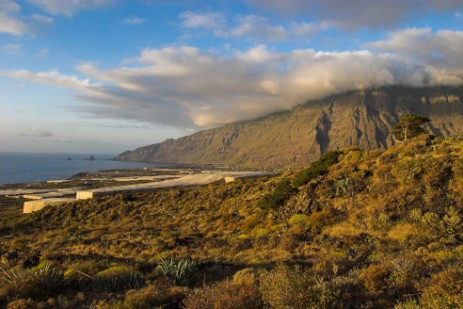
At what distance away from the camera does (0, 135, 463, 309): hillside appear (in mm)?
6789

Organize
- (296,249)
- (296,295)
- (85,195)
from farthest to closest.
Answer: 1. (85,195)
2. (296,249)
3. (296,295)

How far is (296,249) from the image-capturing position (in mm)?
14102

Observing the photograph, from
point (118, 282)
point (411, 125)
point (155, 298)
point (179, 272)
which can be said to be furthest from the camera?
point (411, 125)

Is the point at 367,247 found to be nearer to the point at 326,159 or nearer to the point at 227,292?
the point at 227,292

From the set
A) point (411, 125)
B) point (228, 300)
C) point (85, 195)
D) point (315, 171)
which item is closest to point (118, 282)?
point (228, 300)

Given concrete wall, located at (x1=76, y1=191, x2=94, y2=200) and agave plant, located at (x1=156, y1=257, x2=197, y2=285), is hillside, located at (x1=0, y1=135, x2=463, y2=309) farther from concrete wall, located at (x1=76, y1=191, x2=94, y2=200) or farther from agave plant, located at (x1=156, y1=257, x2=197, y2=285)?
concrete wall, located at (x1=76, y1=191, x2=94, y2=200)

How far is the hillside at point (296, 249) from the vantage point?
6.79 m

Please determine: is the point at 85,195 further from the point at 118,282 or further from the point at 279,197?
the point at 118,282

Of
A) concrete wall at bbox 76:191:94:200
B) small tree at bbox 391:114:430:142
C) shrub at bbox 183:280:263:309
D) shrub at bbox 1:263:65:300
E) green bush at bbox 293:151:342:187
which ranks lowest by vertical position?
Answer: concrete wall at bbox 76:191:94:200

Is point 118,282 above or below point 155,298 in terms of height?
below

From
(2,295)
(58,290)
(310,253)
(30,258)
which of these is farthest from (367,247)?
(30,258)

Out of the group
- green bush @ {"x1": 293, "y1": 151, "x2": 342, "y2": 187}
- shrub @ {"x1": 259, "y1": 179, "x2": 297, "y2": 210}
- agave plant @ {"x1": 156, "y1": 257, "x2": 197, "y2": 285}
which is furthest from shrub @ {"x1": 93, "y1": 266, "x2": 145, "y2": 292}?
green bush @ {"x1": 293, "y1": 151, "x2": 342, "y2": 187}

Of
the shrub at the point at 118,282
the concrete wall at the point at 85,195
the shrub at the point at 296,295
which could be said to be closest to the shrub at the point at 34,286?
the shrub at the point at 118,282

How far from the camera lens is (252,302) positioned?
6.24 meters
